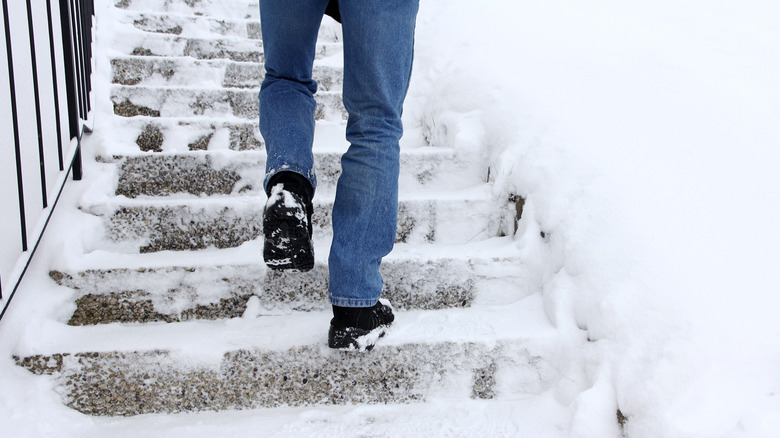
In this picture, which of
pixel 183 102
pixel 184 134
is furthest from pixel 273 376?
pixel 183 102

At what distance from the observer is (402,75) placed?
1043mm

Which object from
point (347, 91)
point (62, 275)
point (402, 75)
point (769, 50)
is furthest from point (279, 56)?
point (769, 50)

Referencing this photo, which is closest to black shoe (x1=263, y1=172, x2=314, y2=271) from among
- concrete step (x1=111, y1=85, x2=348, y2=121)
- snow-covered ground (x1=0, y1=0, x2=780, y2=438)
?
snow-covered ground (x1=0, y1=0, x2=780, y2=438)

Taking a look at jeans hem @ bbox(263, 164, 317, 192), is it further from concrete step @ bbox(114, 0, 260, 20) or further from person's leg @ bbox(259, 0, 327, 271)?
concrete step @ bbox(114, 0, 260, 20)

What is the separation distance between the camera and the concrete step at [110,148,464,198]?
1542 mm

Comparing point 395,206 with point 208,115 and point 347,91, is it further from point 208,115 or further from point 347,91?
point 208,115

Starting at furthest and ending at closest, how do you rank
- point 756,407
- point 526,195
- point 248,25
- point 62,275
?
point 248,25
point 526,195
point 62,275
point 756,407

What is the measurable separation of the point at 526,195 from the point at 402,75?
66 cm

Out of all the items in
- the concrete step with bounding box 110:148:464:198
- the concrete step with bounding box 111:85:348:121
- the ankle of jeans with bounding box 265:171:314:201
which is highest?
the concrete step with bounding box 111:85:348:121

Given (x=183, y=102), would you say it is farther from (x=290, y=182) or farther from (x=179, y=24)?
(x=290, y=182)

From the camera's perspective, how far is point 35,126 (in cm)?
150

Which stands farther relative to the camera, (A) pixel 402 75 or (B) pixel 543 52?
(B) pixel 543 52

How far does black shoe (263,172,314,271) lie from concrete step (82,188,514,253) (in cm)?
43

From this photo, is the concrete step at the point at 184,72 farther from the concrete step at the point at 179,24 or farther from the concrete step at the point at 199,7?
the concrete step at the point at 199,7
